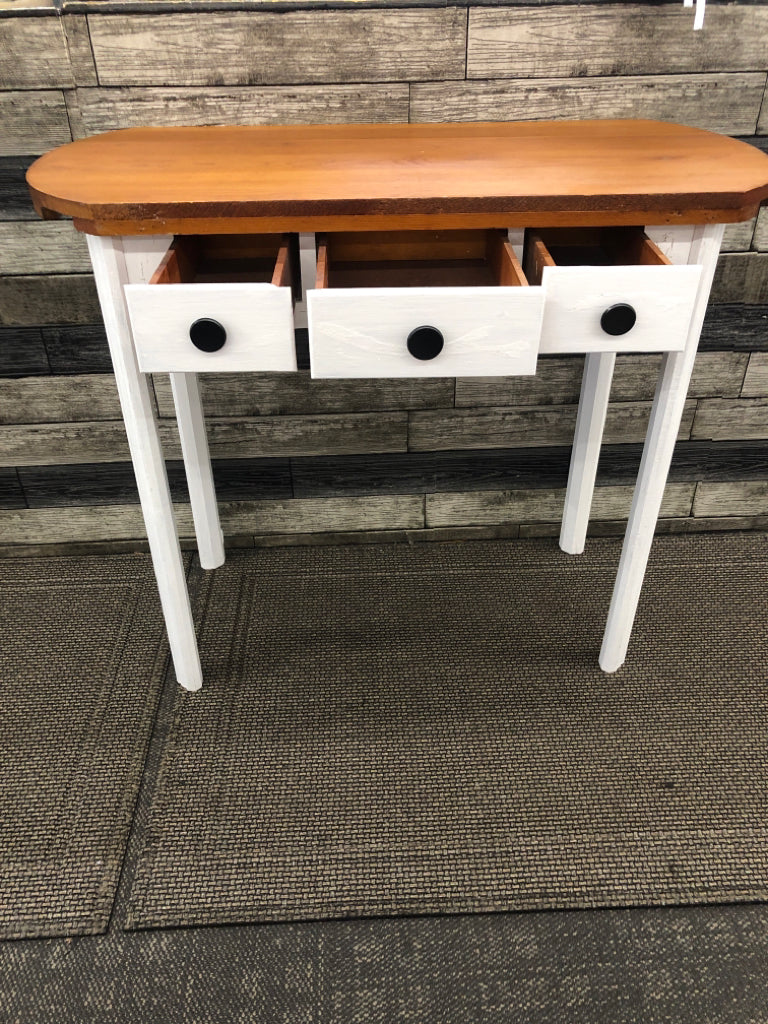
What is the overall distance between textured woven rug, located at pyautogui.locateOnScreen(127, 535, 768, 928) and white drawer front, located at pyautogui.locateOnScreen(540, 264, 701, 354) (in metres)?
0.69

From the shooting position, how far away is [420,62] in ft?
4.48

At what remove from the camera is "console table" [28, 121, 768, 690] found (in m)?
0.99

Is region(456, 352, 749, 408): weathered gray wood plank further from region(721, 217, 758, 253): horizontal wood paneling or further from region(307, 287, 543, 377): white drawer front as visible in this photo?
region(307, 287, 543, 377): white drawer front

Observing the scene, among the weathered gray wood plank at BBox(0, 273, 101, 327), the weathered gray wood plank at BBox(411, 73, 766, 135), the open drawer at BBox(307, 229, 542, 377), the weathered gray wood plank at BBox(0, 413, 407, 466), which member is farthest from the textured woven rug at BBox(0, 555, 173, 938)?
the weathered gray wood plank at BBox(411, 73, 766, 135)

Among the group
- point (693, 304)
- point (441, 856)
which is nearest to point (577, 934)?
point (441, 856)

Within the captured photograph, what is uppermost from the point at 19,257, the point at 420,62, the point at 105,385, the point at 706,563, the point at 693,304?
the point at 420,62

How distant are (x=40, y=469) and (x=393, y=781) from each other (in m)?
1.04

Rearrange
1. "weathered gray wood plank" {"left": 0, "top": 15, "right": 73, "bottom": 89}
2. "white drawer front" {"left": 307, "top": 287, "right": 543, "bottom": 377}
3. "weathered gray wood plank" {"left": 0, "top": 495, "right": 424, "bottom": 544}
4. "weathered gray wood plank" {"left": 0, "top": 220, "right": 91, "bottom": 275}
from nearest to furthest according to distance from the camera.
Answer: "white drawer front" {"left": 307, "top": 287, "right": 543, "bottom": 377} → "weathered gray wood plank" {"left": 0, "top": 15, "right": 73, "bottom": 89} → "weathered gray wood plank" {"left": 0, "top": 220, "right": 91, "bottom": 275} → "weathered gray wood plank" {"left": 0, "top": 495, "right": 424, "bottom": 544}

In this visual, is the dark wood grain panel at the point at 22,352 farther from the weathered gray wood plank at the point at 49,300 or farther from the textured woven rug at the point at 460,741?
the textured woven rug at the point at 460,741

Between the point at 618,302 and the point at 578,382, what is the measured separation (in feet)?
2.18

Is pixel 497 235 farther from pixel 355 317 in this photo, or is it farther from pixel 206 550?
pixel 206 550

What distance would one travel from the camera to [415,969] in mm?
1049

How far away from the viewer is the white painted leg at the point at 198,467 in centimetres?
151

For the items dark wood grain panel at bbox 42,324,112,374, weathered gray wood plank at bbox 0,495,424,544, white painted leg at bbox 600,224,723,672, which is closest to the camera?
white painted leg at bbox 600,224,723,672
